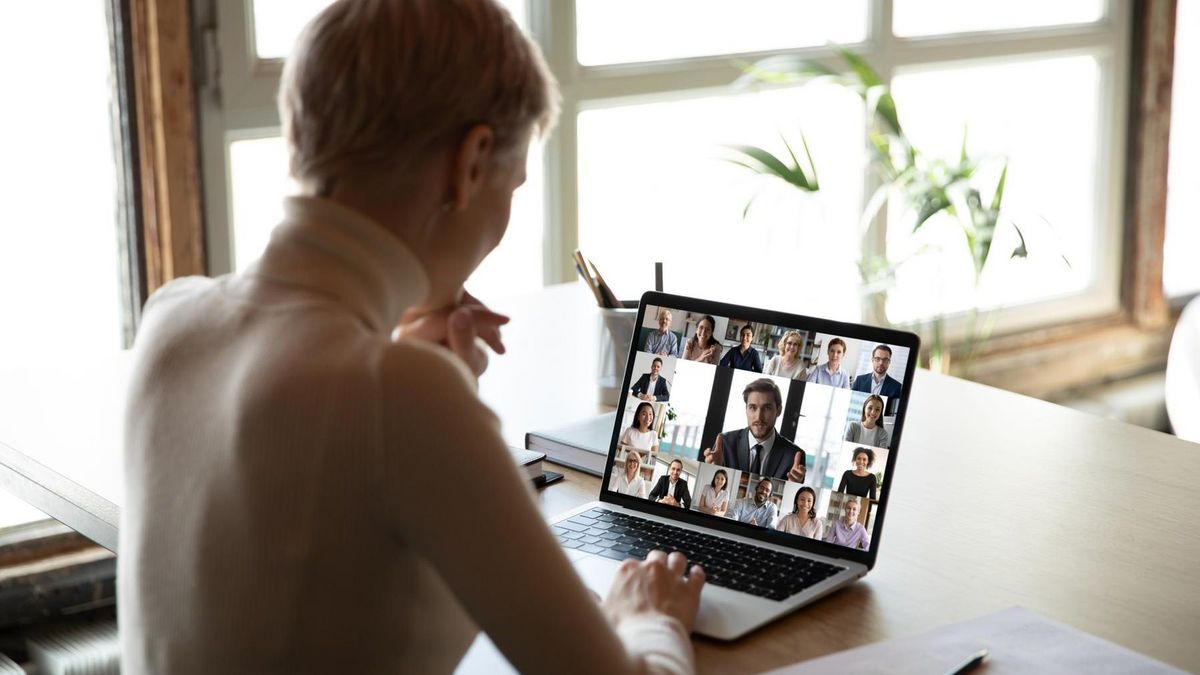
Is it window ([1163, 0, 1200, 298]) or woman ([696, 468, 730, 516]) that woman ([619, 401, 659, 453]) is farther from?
window ([1163, 0, 1200, 298])

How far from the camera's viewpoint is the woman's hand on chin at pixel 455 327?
1204 mm

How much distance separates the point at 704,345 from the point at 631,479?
0.53ft

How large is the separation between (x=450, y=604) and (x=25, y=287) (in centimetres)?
196

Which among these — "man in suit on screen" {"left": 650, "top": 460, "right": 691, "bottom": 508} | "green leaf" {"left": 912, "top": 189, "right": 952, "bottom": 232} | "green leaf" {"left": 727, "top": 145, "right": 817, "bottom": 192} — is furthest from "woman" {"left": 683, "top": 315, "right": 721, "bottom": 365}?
"green leaf" {"left": 912, "top": 189, "right": 952, "bottom": 232}

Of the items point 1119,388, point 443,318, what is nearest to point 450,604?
point 443,318

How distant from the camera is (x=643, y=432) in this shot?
1.42 metres

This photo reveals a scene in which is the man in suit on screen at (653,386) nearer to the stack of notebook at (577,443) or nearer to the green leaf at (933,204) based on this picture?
the stack of notebook at (577,443)

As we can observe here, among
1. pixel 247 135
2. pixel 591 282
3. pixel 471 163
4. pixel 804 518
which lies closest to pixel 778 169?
pixel 247 135

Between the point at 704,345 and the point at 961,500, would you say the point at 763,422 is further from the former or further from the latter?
the point at 961,500

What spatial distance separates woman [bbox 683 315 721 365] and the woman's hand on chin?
241mm

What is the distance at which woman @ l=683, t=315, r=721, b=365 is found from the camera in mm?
1388

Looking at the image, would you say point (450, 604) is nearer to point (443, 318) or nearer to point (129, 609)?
point (129, 609)

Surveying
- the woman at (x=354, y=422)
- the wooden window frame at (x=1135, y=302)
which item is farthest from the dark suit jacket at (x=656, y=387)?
the wooden window frame at (x=1135, y=302)

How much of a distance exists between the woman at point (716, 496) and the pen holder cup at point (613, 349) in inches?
17.3
